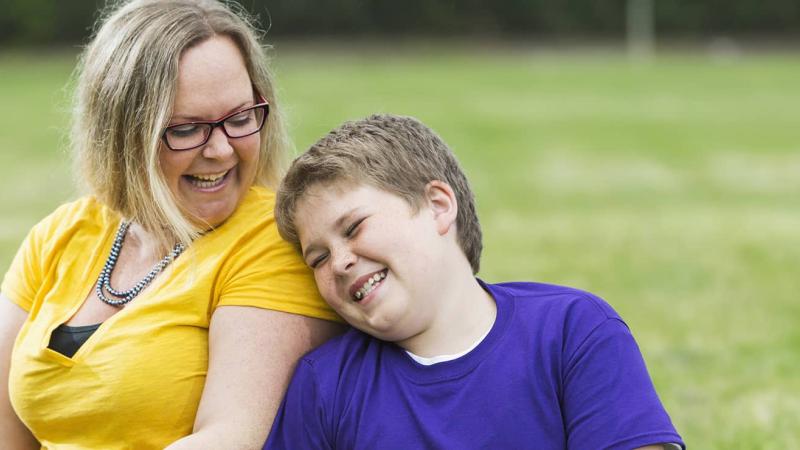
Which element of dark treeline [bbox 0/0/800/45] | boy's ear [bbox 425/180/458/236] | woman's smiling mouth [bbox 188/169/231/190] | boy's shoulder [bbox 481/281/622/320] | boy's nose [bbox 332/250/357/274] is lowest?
dark treeline [bbox 0/0/800/45]

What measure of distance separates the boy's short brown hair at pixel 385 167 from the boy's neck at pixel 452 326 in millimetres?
134

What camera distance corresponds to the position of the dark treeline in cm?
4431

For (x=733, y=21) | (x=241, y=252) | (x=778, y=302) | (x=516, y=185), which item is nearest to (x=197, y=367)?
(x=241, y=252)

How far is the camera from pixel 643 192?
41.0 ft

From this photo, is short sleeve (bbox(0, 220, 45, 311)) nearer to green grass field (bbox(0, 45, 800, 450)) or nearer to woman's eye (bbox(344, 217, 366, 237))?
green grass field (bbox(0, 45, 800, 450))

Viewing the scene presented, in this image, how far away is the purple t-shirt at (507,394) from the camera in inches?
88.5

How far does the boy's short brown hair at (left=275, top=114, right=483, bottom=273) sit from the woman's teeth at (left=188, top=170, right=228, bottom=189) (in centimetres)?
19

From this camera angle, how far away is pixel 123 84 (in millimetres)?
2635

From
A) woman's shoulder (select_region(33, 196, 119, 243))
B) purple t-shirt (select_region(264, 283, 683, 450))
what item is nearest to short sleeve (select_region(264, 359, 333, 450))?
purple t-shirt (select_region(264, 283, 683, 450))

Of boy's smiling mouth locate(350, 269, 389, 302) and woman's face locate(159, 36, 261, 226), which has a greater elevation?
woman's face locate(159, 36, 261, 226)

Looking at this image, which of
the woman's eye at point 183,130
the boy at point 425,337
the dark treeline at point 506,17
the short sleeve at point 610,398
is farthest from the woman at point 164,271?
the dark treeline at point 506,17

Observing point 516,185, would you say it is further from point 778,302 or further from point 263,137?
point 263,137

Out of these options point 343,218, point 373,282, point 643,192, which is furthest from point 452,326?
A: point 643,192

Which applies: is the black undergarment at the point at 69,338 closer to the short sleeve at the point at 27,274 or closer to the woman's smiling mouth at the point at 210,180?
the short sleeve at the point at 27,274
